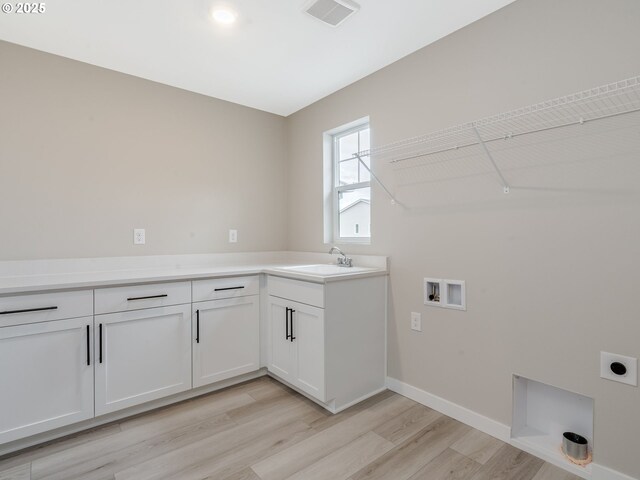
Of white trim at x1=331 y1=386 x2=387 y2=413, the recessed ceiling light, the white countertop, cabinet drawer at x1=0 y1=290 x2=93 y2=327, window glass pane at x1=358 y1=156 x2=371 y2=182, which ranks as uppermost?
the recessed ceiling light

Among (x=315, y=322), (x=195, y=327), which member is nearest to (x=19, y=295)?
(x=195, y=327)

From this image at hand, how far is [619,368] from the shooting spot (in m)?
1.46

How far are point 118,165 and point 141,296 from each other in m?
1.07

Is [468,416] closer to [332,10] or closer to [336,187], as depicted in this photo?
[336,187]

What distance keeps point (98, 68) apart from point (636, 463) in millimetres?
3751

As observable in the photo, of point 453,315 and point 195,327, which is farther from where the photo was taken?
point 195,327

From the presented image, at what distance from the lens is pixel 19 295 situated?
1714 millimetres

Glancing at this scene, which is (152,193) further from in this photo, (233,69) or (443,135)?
(443,135)

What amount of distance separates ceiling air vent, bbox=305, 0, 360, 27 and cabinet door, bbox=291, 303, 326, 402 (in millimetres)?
1696

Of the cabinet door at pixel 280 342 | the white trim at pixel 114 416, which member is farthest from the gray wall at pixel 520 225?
the white trim at pixel 114 416

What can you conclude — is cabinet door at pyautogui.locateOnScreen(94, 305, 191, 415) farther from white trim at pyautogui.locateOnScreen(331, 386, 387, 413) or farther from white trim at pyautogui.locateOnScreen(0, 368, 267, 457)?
white trim at pyautogui.locateOnScreen(331, 386, 387, 413)

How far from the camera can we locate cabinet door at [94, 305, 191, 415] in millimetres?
1956

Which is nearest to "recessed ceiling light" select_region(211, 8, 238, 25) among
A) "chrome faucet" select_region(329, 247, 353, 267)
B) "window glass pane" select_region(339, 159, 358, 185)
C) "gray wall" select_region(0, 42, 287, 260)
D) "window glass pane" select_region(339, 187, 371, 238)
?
"gray wall" select_region(0, 42, 287, 260)

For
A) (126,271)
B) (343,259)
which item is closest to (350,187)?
(343,259)
